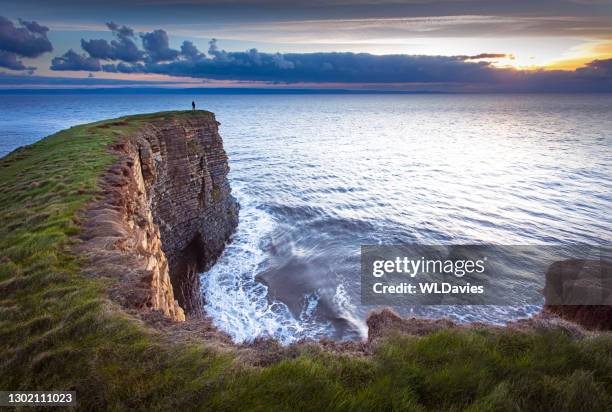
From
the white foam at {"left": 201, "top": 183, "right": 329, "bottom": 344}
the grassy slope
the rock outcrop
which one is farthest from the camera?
the white foam at {"left": 201, "top": 183, "right": 329, "bottom": 344}

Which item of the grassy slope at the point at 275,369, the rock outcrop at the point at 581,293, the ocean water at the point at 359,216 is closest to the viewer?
the grassy slope at the point at 275,369

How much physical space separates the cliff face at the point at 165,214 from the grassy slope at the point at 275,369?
4.91 feet

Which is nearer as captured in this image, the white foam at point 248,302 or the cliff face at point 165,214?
the cliff face at point 165,214

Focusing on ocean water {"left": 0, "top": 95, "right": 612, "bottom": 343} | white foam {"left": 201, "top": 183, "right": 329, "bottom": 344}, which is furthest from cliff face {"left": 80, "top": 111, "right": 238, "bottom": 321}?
ocean water {"left": 0, "top": 95, "right": 612, "bottom": 343}

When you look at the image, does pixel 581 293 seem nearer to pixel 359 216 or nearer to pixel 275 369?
pixel 275 369

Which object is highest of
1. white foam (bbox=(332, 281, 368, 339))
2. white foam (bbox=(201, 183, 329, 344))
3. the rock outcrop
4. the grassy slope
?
the grassy slope

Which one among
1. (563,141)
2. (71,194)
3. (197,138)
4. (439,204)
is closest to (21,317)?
(71,194)

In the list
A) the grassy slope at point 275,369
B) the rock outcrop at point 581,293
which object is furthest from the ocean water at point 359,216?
the grassy slope at point 275,369

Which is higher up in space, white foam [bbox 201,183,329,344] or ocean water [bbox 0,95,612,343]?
ocean water [bbox 0,95,612,343]

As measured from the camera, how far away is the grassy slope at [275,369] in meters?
5.61

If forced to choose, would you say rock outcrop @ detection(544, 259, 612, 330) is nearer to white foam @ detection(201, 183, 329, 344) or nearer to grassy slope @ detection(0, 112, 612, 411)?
grassy slope @ detection(0, 112, 612, 411)

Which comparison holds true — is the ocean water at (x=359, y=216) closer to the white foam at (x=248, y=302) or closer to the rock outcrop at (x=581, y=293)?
the white foam at (x=248, y=302)

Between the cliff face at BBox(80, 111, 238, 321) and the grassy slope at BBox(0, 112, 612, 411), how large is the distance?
1495 millimetres

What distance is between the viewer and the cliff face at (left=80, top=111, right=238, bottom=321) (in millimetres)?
10391
